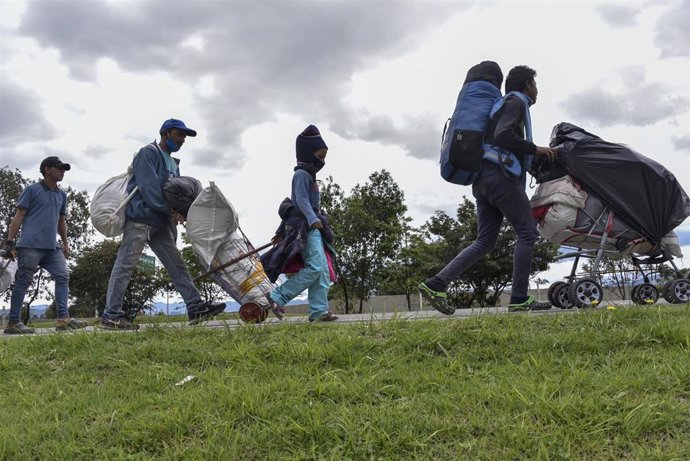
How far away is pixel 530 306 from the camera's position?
5.05 metres

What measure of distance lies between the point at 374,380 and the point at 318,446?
24.6 inches

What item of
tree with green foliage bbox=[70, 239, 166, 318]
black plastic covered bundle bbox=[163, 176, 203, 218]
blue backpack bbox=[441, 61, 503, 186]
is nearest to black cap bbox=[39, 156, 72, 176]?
black plastic covered bundle bbox=[163, 176, 203, 218]

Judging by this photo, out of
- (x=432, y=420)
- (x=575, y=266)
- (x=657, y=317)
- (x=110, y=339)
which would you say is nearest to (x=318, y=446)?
(x=432, y=420)

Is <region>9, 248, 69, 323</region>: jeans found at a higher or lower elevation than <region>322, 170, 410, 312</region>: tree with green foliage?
lower

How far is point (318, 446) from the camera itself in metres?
2.42

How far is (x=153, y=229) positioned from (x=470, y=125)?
10.0 ft

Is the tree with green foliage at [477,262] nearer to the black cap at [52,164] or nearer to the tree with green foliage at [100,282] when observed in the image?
the tree with green foliage at [100,282]

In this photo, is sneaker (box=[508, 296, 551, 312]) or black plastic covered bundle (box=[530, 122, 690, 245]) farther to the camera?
black plastic covered bundle (box=[530, 122, 690, 245])

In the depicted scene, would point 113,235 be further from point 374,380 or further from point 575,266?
point 575,266

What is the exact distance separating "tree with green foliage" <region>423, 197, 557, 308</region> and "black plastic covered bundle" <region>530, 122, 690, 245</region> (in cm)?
1919

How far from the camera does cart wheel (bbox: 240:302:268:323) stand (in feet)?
16.5

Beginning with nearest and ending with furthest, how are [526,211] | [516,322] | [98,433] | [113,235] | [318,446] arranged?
1. [318,446]
2. [98,433]
3. [516,322]
4. [526,211]
5. [113,235]

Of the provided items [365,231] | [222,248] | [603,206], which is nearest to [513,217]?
[603,206]

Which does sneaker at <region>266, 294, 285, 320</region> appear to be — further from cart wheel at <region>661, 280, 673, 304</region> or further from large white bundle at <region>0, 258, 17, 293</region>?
cart wheel at <region>661, 280, 673, 304</region>
